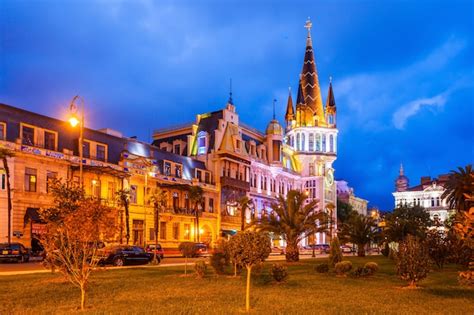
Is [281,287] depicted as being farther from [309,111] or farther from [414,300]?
[309,111]

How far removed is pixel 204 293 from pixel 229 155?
5280 centimetres

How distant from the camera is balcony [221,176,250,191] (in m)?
69.1

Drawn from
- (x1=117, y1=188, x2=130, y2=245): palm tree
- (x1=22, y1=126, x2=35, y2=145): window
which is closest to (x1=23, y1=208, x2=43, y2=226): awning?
(x1=22, y1=126, x2=35, y2=145): window

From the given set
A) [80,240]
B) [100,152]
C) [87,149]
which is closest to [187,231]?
[100,152]

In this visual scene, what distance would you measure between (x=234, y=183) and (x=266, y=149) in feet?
48.2

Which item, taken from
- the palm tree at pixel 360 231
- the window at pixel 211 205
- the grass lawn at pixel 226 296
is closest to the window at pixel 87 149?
the window at pixel 211 205

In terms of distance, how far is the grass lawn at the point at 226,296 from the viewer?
14.2 m

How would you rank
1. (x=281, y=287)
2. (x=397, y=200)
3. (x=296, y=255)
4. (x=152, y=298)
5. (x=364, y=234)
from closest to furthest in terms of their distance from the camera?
(x=152, y=298) < (x=281, y=287) < (x=296, y=255) < (x=364, y=234) < (x=397, y=200)

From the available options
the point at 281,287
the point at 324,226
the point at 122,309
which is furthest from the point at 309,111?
the point at 122,309

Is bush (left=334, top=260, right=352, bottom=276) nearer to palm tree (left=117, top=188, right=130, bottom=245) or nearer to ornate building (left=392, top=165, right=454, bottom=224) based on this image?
palm tree (left=117, top=188, right=130, bottom=245)

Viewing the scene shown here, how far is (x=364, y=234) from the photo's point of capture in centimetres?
5222

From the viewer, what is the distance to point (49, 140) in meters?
47.3

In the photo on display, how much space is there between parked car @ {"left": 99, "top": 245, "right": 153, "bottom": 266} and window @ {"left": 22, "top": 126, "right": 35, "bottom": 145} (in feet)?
54.7

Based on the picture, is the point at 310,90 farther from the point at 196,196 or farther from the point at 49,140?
the point at 49,140
